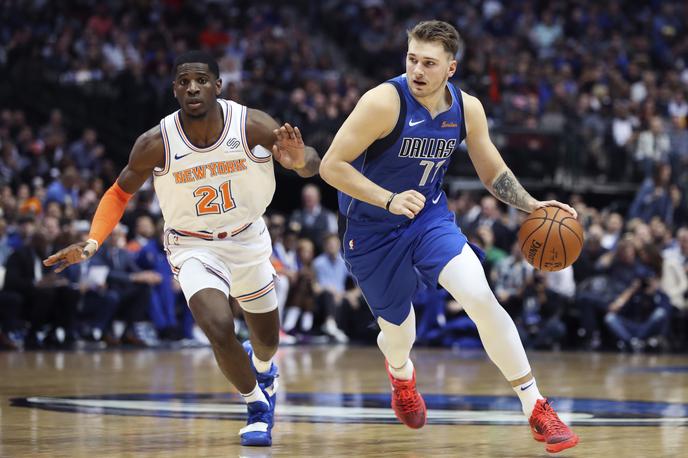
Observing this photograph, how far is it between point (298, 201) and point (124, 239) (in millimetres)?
5260

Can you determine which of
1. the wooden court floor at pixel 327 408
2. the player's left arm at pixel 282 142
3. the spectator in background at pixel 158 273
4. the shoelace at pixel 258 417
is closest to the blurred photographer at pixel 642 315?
the wooden court floor at pixel 327 408

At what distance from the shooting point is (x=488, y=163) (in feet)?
20.5

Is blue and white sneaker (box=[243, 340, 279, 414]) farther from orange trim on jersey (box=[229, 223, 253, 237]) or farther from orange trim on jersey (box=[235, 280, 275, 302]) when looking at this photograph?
orange trim on jersey (box=[229, 223, 253, 237])

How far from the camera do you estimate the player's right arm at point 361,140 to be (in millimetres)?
5766

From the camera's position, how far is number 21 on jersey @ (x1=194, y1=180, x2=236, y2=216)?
623 centimetres

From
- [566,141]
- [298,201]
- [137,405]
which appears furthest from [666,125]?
[137,405]

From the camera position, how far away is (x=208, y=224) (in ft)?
20.5

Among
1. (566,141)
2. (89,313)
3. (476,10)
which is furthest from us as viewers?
A: (476,10)

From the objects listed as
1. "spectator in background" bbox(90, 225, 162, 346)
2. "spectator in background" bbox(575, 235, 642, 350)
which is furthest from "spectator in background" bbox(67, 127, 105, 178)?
"spectator in background" bbox(575, 235, 642, 350)

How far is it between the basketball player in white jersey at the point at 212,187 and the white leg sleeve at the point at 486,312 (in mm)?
1088

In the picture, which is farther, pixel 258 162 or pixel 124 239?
pixel 124 239

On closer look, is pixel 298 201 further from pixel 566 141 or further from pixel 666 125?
pixel 666 125

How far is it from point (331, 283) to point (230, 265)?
9.23m

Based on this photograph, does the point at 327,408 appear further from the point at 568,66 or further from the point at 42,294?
the point at 568,66
